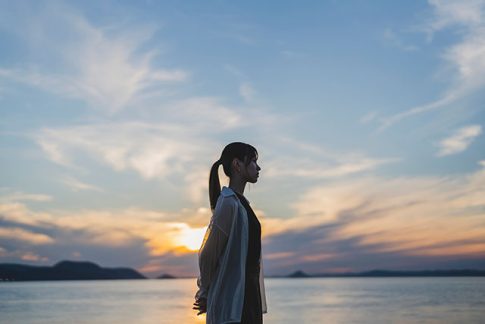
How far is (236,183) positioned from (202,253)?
400 millimetres

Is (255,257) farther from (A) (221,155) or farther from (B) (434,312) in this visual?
(B) (434,312)

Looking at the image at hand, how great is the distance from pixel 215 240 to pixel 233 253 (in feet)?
0.36

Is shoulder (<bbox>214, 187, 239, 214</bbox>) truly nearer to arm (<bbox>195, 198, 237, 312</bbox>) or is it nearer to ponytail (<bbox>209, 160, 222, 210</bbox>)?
arm (<bbox>195, 198, 237, 312</bbox>)

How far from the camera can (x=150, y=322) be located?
99.0 ft

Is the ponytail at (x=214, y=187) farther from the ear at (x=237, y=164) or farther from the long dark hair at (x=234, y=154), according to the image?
the ear at (x=237, y=164)

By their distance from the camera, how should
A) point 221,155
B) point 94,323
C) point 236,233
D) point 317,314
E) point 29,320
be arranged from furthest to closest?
point 317,314, point 29,320, point 94,323, point 221,155, point 236,233

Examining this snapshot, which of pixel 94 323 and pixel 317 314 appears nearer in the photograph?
pixel 94 323

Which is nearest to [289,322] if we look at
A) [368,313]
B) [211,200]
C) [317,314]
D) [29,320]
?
[317,314]

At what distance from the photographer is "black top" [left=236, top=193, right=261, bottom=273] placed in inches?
121

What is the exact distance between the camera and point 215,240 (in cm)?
300

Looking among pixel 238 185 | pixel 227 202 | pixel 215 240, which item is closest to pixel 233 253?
pixel 215 240

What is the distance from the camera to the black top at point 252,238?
3.07 m

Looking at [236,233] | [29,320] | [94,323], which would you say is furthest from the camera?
[29,320]

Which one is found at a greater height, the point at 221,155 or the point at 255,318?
the point at 221,155
